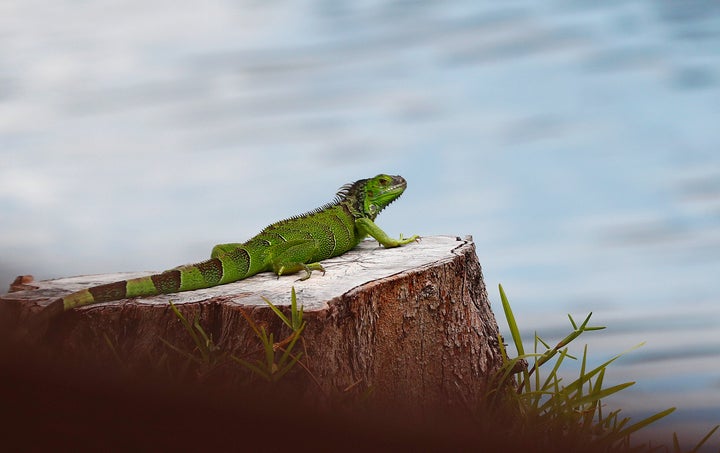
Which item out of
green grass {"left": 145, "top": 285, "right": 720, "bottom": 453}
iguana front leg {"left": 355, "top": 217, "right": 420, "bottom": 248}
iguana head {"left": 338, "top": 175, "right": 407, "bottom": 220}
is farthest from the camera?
iguana head {"left": 338, "top": 175, "right": 407, "bottom": 220}

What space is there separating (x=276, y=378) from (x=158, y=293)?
1.29m

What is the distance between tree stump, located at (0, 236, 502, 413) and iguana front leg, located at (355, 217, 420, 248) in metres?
0.82

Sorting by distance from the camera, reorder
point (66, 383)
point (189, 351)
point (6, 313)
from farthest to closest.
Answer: point (6, 313), point (189, 351), point (66, 383)

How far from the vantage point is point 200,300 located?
4.59m

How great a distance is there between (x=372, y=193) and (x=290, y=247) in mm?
1500

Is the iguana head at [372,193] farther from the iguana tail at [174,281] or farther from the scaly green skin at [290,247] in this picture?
the iguana tail at [174,281]

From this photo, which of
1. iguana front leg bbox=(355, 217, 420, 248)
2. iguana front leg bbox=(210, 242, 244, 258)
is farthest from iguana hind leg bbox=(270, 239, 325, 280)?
iguana front leg bbox=(355, 217, 420, 248)

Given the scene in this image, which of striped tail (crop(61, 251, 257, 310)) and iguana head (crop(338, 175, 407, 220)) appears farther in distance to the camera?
iguana head (crop(338, 175, 407, 220))

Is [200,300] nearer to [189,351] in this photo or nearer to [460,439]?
[189,351]

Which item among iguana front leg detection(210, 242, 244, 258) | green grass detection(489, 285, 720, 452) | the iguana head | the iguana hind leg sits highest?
the iguana head

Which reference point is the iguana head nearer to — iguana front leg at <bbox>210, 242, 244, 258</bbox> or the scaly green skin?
the scaly green skin

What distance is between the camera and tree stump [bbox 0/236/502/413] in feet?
14.2

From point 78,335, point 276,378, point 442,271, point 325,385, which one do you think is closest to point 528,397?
point 442,271

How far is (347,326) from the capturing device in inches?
173
